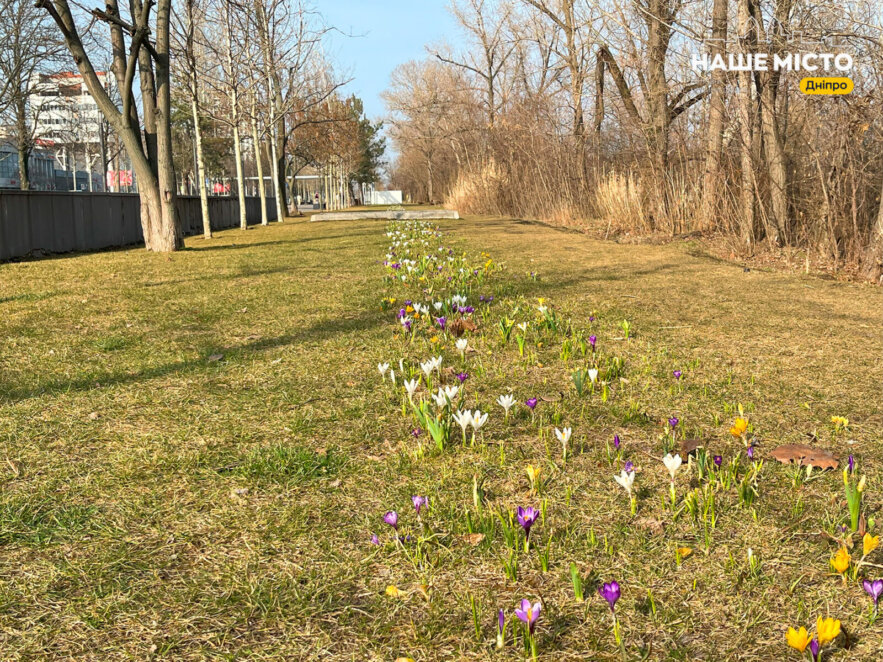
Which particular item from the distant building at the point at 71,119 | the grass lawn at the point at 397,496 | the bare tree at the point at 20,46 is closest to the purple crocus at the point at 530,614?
the grass lawn at the point at 397,496

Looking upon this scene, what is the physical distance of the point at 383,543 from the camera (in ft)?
6.59

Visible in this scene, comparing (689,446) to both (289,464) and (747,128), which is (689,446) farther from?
(747,128)

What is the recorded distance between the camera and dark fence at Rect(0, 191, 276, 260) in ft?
37.8

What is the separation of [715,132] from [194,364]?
31.9 feet

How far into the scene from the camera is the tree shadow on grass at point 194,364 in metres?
3.57

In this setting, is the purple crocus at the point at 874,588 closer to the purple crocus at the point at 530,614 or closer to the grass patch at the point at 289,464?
the purple crocus at the point at 530,614

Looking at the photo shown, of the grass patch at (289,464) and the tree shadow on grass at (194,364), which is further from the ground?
the tree shadow on grass at (194,364)

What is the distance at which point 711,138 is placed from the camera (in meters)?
10.9

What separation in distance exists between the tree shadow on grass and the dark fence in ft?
29.6

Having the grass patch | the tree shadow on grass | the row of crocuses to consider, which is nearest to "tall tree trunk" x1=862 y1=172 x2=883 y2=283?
the row of crocuses

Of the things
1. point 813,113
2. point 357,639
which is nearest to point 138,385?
point 357,639

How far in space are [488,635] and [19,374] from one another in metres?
3.52

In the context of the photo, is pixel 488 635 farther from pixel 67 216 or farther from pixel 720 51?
pixel 67 216

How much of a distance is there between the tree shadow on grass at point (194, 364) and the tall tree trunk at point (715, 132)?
7.70 metres
